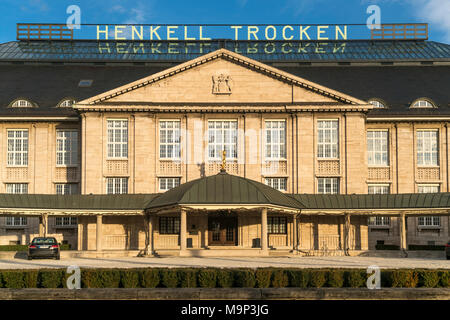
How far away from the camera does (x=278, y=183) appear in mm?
54062

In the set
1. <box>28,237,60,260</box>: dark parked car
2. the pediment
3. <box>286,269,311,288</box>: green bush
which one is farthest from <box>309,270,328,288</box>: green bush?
→ the pediment

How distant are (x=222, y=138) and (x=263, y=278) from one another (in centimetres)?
2885

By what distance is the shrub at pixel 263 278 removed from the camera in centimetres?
2580

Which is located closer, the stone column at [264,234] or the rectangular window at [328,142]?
the stone column at [264,234]

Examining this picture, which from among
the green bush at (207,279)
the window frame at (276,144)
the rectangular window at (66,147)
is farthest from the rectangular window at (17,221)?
the green bush at (207,279)

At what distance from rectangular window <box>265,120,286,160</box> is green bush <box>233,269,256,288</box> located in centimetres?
2841

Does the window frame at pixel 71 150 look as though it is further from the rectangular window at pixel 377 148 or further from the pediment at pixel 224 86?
the rectangular window at pixel 377 148

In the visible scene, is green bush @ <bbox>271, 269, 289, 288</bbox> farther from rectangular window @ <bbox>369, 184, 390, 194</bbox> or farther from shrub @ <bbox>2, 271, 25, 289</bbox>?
rectangular window @ <bbox>369, 184, 390, 194</bbox>

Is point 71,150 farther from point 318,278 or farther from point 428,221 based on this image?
point 318,278

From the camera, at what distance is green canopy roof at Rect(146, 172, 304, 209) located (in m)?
46.2

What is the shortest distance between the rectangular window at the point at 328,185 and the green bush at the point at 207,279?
29135mm

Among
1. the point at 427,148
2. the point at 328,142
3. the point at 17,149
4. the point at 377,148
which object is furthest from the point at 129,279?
the point at 427,148

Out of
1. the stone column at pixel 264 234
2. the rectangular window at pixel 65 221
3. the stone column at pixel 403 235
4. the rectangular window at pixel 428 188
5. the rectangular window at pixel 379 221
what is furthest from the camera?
the rectangular window at pixel 428 188

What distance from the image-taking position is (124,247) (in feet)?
171
